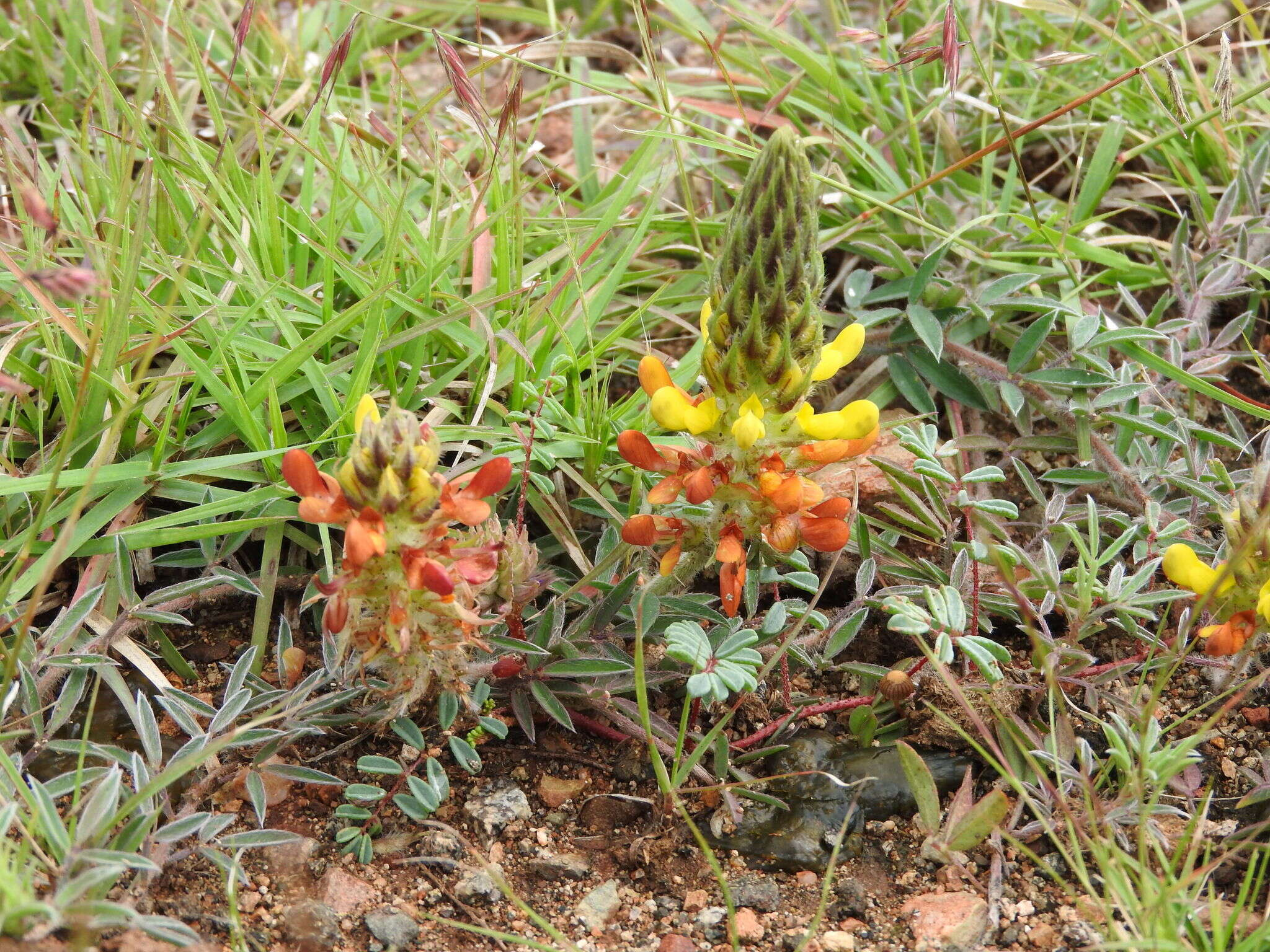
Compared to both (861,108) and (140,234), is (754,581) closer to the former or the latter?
(140,234)

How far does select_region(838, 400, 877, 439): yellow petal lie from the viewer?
2.15 m

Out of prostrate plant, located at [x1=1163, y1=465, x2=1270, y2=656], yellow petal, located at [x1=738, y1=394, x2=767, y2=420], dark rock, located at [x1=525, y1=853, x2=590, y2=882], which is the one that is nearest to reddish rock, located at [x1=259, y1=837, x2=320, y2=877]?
dark rock, located at [x1=525, y1=853, x2=590, y2=882]

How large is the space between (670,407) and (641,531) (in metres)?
0.28

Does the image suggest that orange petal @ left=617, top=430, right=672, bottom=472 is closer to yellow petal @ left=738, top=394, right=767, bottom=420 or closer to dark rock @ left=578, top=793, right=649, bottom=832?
yellow petal @ left=738, top=394, right=767, bottom=420

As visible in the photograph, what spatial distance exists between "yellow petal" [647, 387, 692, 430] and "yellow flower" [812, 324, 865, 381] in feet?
0.84

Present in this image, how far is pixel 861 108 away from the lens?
3832mm

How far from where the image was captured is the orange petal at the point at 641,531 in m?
2.31

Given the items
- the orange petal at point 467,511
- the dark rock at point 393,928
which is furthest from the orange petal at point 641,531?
the dark rock at point 393,928

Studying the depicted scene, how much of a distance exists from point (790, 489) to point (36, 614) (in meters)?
1.72

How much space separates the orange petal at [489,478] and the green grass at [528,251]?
45cm

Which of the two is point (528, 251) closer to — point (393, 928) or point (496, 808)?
point (496, 808)

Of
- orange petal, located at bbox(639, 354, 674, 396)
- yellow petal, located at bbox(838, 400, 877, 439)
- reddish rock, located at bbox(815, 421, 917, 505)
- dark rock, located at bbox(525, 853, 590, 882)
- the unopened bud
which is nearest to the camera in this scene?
yellow petal, located at bbox(838, 400, 877, 439)

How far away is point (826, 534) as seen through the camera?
2.27 m

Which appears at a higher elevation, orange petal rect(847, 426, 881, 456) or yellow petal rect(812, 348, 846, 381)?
yellow petal rect(812, 348, 846, 381)
